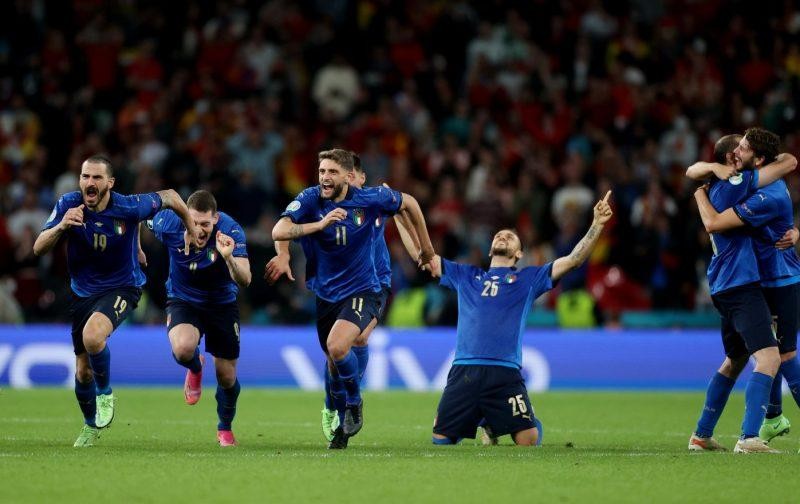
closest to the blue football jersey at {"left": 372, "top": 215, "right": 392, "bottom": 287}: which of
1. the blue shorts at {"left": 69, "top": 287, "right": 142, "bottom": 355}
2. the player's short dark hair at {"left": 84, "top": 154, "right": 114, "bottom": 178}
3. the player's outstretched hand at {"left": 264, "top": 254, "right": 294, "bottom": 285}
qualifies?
the player's outstretched hand at {"left": 264, "top": 254, "right": 294, "bottom": 285}

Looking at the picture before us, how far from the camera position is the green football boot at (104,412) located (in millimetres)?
11141

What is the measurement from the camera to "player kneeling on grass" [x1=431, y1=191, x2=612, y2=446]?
1119cm

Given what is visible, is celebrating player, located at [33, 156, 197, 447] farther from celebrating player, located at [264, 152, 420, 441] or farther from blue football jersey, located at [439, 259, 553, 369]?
blue football jersey, located at [439, 259, 553, 369]

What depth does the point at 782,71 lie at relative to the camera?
21953mm

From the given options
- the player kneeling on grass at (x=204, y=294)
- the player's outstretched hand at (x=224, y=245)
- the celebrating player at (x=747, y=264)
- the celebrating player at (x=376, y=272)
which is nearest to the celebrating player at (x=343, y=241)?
the celebrating player at (x=376, y=272)

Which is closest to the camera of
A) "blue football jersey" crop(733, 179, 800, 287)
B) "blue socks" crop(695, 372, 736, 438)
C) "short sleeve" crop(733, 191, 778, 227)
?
"short sleeve" crop(733, 191, 778, 227)

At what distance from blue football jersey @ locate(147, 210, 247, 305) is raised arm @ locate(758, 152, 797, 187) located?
4.29m

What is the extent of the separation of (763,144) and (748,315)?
131 centimetres

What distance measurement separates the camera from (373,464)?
964cm

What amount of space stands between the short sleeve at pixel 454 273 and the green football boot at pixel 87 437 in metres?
3.17

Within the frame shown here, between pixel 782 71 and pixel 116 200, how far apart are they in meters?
13.8

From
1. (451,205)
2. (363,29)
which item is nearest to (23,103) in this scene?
(363,29)

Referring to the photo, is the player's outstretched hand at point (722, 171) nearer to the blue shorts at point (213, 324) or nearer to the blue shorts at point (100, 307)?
the blue shorts at point (213, 324)

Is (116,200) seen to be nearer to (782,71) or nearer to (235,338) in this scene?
(235,338)
